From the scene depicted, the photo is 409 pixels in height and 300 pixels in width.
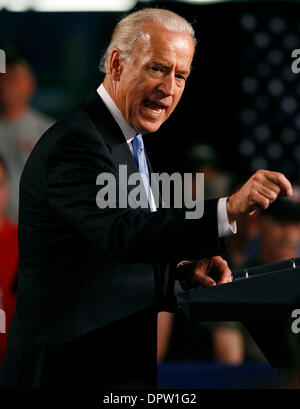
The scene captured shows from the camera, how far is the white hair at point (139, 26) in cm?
169

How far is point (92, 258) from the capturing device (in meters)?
1.66

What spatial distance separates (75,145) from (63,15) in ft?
9.49

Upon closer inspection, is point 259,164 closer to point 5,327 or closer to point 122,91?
point 5,327

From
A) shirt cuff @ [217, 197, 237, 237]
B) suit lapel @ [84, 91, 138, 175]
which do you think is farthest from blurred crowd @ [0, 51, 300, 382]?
shirt cuff @ [217, 197, 237, 237]

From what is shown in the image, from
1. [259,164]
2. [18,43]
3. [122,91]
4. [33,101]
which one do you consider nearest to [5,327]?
[33,101]

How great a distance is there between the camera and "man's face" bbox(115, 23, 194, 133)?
1.66 m

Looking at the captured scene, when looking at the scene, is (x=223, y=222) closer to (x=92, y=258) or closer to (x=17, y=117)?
(x=92, y=258)

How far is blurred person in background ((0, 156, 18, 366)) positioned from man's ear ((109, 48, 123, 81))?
2.17 metres

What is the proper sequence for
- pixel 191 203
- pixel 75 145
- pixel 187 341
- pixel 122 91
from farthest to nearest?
pixel 187 341 < pixel 122 91 < pixel 75 145 < pixel 191 203

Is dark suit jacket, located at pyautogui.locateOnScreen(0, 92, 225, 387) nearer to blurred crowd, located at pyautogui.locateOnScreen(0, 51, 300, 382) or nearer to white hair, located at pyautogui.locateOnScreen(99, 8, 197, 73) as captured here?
white hair, located at pyautogui.locateOnScreen(99, 8, 197, 73)

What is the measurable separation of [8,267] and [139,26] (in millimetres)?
2363

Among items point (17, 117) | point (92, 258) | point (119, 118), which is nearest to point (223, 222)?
point (92, 258)

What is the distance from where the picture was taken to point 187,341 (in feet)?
12.0

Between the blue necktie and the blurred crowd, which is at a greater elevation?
the blurred crowd
